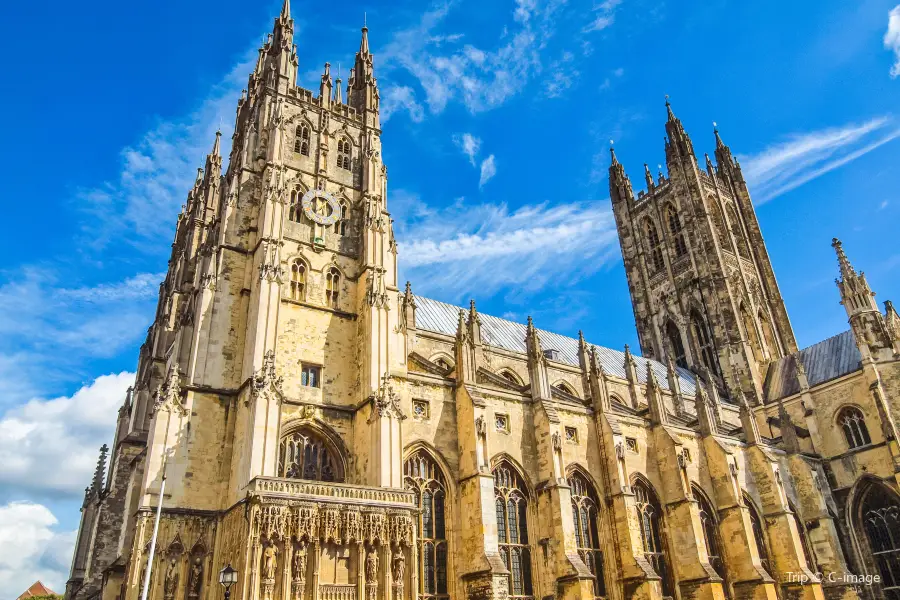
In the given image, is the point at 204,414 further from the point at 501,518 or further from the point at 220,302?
the point at 501,518

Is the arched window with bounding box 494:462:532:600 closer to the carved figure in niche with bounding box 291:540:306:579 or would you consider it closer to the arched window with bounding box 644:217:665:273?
the carved figure in niche with bounding box 291:540:306:579

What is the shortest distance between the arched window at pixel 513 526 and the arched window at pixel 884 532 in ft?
79.5

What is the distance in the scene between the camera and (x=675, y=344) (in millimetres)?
57531

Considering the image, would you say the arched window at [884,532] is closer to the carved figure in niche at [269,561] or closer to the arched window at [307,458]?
the arched window at [307,458]

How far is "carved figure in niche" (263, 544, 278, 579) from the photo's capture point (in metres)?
19.3

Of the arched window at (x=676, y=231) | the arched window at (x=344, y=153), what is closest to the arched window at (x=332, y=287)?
the arched window at (x=344, y=153)

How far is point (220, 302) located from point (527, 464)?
14429mm

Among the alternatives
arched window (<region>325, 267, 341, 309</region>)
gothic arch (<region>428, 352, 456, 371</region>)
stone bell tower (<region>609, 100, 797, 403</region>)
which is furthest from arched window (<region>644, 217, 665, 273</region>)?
arched window (<region>325, 267, 341, 309</region>)

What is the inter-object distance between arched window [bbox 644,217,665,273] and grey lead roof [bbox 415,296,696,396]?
380 inches

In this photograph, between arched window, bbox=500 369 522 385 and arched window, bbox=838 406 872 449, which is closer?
arched window, bbox=500 369 522 385

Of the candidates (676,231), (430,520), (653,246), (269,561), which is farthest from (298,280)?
(653,246)

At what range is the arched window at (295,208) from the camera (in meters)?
29.3

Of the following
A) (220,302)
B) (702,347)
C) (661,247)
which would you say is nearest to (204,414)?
(220,302)

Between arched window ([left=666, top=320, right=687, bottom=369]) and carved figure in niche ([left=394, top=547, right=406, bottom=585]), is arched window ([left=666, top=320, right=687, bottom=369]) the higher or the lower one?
the higher one
